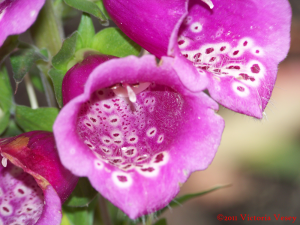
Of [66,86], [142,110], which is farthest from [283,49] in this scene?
[66,86]

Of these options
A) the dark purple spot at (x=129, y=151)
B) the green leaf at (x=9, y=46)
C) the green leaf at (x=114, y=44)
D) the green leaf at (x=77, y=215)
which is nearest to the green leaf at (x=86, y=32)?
the green leaf at (x=114, y=44)

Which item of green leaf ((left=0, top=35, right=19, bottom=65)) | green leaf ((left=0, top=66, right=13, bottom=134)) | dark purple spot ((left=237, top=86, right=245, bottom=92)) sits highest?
dark purple spot ((left=237, top=86, right=245, bottom=92))

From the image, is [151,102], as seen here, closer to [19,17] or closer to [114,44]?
[114,44]

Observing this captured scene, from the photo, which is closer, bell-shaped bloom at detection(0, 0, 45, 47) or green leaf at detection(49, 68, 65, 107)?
bell-shaped bloom at detection(0, 0, 45, 47)

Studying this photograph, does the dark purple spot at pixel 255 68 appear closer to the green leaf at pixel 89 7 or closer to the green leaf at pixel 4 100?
the green leaf at pixel 89 7

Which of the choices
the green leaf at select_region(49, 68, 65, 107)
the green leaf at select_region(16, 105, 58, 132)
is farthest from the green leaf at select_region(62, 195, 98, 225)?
the green leaf at select_region(49, 68, 65, 107)

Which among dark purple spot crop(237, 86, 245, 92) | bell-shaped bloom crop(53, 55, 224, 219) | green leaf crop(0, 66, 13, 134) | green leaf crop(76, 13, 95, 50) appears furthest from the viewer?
green leaf crop(0, 66, 13, 134)

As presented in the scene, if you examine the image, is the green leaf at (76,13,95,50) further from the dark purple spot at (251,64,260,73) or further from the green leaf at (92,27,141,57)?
the dark purple spot at (251,64,260,73)

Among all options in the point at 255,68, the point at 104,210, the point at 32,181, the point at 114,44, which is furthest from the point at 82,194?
the point at 255,68
